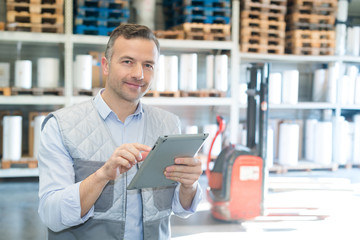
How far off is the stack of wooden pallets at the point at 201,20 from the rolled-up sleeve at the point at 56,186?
528 cm

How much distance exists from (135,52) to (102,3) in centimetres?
507

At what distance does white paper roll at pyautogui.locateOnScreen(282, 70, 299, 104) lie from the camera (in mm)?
7793

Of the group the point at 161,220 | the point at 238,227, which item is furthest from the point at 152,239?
the point at 238,227

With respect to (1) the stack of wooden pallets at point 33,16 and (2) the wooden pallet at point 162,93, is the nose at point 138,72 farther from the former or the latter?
(1) the stack of wooden pallets at point 33,16

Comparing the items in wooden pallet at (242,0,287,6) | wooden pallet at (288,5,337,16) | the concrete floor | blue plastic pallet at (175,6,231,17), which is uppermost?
wooden pallet at (242,0,287,6)

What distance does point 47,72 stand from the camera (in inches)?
259

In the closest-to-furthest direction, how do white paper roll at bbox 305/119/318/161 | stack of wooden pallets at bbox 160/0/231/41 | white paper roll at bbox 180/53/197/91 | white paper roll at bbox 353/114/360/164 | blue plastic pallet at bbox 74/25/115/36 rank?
blue plastic pallet at bbox 74/25/115/36 < white paper roll at bbox 180/53/197/91 < stack of wooden pallets at bbox 160/0/231/41 < white paper roll at bbox 305/119/318/161 < white paper roll at bbox 353/114/360/164

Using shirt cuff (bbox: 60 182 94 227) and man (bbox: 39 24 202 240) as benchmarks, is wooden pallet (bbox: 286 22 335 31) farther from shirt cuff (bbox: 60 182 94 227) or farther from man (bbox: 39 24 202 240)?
shirt cuff (bbox: 60 182 94 227)

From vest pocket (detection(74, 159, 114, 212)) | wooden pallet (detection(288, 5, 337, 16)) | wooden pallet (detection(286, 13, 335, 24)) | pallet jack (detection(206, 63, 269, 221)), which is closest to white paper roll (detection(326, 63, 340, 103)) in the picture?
wooden pallet (detection(286, 13, 335, 24))

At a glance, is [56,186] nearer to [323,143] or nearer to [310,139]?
[323,143]

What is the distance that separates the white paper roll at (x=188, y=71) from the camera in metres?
7.07

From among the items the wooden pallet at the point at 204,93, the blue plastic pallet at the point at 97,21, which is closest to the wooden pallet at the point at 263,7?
the wooden pallet at the point at 204,93

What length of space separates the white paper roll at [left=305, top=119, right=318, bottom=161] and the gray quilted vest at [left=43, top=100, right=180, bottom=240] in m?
6.37

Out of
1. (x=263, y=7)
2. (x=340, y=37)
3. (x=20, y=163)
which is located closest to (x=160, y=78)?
(x=263, y=7)
